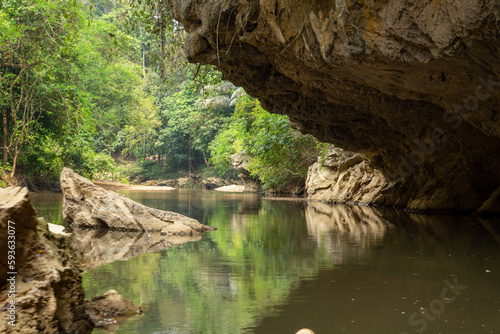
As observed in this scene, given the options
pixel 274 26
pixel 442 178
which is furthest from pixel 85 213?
pixel 442 178

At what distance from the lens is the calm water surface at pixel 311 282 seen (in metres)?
3.81

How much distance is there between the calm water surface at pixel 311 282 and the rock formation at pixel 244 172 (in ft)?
77.8

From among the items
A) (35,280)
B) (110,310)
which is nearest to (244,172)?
(110,310)

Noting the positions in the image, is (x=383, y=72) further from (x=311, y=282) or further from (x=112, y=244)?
(x=112, y=244)

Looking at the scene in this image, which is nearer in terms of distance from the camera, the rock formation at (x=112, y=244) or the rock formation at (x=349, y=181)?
the rock formation at (x=112, y=244)

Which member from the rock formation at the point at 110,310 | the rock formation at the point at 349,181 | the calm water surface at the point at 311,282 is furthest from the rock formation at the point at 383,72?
the rock formation at the point at 110,310

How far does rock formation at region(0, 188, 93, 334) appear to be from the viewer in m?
3.00

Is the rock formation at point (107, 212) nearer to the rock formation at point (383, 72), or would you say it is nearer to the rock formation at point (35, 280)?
the rock formation at point (383, 72)

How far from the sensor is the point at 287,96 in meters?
10.9

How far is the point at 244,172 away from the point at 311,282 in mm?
31194

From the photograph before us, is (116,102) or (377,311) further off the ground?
(116,102)

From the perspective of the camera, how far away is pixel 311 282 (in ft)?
17.2

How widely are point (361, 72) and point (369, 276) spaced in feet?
10.2

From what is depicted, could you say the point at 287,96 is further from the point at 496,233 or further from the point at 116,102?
the point at 116,102
